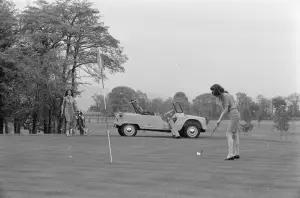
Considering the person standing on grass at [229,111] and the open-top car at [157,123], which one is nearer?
the person standing on grass at [229,111]

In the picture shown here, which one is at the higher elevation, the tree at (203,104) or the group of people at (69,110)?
the tree at (203,104)

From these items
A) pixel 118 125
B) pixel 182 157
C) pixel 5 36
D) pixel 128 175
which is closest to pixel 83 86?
pixel 5 36

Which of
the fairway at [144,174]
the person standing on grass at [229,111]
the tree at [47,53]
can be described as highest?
the tree at [47,53]

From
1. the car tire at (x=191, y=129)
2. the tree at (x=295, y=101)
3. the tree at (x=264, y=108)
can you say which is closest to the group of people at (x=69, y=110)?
the car tire at (x=191, y=129)

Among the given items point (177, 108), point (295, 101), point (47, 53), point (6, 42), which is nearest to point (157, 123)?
point (177, 108)

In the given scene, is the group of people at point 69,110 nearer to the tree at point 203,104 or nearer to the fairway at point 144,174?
the fairway at point 144,174

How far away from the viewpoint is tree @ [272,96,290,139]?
213ft

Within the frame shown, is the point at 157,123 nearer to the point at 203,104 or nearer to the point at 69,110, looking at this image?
the point at 69,110

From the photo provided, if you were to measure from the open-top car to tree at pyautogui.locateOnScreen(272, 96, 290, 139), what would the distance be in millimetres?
50251

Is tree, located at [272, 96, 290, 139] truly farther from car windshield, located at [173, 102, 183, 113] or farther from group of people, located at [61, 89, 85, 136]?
group of people, located at [61, 89, 85, 136]

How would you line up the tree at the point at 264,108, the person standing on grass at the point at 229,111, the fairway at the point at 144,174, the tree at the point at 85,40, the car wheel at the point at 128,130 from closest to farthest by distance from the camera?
the fairway at the point at 144,174 → the person standing on grass at the point at 229,111 → the car wheel at the point at 128,130 → the tree at the point at 85,40 → the tree at the point at 264,108

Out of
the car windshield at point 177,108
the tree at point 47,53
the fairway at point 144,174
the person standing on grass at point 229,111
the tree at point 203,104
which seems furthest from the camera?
the tree at point 203,104

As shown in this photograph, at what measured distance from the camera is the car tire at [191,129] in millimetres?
17250

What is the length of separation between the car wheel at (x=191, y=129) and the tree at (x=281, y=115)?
5029 centimetres
